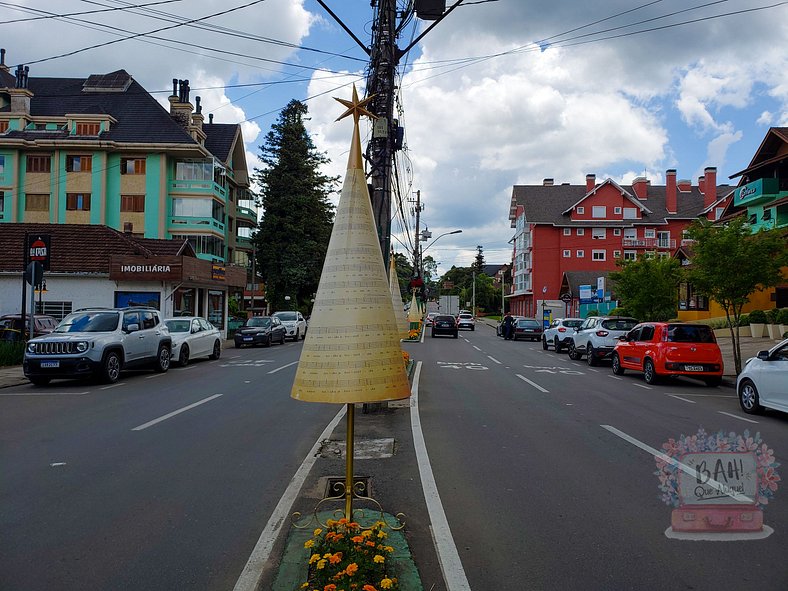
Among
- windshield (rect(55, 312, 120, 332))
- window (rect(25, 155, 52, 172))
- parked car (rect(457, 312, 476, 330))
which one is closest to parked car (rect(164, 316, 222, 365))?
windshield (rect(55, 312, 120, 332))

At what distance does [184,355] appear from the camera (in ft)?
64.6

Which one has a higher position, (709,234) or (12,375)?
(709,234)

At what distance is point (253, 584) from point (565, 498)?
3146 mm

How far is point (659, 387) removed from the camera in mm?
15820

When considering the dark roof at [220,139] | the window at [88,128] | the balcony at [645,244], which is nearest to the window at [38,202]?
the window at [88,128]

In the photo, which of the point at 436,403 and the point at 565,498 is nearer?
the point at 565,498

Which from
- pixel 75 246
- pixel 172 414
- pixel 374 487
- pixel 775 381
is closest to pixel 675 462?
pixel 374 487

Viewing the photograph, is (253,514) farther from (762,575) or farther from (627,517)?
(762,575)

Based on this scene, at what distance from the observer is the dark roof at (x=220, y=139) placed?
49.8 m

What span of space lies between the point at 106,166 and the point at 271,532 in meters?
42.7

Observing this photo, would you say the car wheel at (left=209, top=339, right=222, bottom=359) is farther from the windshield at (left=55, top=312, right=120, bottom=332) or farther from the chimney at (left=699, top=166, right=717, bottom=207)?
the chimney at (left=699, top=166, right=717, bottom=207)

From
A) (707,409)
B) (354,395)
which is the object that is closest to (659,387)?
(707,409)

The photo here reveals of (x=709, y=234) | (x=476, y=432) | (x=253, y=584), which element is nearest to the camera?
(x=253, y=584)

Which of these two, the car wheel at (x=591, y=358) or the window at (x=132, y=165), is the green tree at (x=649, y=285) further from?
the window at (x=132, y=165)
